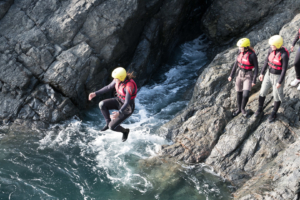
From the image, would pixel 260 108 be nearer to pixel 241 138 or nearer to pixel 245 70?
pixel 241 138

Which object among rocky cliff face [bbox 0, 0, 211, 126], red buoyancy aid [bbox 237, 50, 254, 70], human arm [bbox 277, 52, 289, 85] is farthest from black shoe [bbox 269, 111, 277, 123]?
rocky cliff face [bbox 0, 0, 211, 126]

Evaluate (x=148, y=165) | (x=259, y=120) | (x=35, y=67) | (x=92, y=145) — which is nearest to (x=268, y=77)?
(x=259, y=120)

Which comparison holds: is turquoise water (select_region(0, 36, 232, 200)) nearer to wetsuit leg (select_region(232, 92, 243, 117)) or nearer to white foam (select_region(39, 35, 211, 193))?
white foam (select_region(39, 35, 211, 193))

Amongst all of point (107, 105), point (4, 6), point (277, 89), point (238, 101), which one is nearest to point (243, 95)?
point (238, 101)

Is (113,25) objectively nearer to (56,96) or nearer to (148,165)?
(56,96)

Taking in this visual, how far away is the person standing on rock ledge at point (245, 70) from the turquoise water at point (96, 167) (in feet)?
7.90

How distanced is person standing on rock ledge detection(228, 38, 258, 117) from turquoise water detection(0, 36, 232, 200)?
241cm

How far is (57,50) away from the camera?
416 inches

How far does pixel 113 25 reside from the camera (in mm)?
11070

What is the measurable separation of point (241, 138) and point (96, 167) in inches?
177

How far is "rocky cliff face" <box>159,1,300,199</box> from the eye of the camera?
21.5ft

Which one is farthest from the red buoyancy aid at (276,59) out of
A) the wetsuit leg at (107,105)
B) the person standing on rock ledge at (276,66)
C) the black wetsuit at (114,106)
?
the wetsuit leg at (107,105)

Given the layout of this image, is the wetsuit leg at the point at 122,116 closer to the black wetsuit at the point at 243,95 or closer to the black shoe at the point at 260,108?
the black wetsuit at the point at 243,95

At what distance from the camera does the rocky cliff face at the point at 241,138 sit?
258 inches
